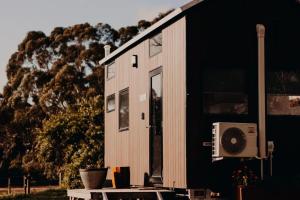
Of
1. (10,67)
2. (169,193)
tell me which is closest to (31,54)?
(10,67)

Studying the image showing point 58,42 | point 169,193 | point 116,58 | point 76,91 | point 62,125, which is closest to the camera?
point 169,193

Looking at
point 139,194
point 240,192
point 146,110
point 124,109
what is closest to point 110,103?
point 124,109

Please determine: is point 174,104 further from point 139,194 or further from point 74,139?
point 74,139

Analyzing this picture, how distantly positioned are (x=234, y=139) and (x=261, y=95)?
1015 mm

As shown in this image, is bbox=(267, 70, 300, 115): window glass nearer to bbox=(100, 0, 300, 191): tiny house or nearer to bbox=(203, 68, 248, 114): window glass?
bbox=(100, 0, 300, 191): tiny house

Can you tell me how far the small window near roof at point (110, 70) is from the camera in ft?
57.9

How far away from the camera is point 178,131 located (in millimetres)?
12500

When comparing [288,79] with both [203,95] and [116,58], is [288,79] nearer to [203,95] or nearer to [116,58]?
[203,95]

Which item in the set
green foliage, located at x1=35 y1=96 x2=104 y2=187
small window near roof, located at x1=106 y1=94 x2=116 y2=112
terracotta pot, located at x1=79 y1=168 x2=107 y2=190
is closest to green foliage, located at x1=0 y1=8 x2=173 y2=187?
green foliage, located at x1=35 y1=96 x2=104 y2=187

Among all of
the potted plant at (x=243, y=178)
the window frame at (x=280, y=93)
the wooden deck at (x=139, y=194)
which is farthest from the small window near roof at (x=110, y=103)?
the potted plant at (x=243, y=178)

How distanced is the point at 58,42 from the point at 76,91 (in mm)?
4230

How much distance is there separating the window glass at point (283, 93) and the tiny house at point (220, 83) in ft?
0.06

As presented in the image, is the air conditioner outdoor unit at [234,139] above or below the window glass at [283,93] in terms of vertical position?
below

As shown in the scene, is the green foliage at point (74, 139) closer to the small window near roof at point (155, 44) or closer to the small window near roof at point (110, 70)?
the small window near roof at point (110, 70)
